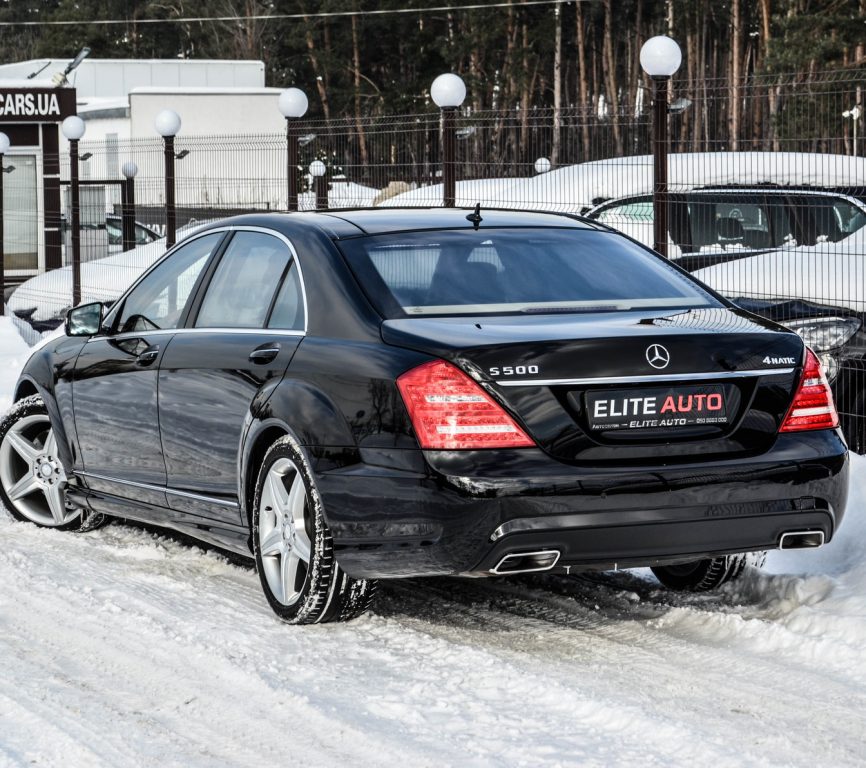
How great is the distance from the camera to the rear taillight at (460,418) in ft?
15.8

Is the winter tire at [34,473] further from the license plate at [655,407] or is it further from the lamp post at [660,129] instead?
the lamp post at [660,129]

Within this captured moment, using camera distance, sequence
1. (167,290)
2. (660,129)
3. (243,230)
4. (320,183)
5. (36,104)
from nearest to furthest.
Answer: (243,230) → (167,290) → (660,129) → (320,183) → (36,104)

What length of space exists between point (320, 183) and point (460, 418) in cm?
833

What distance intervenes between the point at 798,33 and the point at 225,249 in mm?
42647

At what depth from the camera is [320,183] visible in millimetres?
12914

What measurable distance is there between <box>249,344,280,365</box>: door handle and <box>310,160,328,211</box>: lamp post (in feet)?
21.6

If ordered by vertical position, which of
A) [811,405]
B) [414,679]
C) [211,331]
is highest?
[211,331]

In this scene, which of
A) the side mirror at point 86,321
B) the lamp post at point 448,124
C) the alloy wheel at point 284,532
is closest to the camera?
the alloy wheel at point 284,532

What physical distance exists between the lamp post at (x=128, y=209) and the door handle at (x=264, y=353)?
49.1 ft

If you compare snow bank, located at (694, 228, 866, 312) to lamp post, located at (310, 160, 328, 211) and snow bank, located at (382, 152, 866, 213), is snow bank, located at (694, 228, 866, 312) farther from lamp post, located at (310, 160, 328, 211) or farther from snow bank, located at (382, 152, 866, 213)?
lamp post, located at (310, 160, 328, 211)

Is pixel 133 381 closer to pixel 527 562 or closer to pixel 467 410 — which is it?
pixel 467 410

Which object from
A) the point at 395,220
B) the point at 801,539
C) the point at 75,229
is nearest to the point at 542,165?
the point at 395,220

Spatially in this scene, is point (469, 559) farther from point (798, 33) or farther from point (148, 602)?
point (798, 33)

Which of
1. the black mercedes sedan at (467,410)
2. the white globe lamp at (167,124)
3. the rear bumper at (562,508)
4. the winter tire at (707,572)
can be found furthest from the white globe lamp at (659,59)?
the white globe lamp at (167,124)
